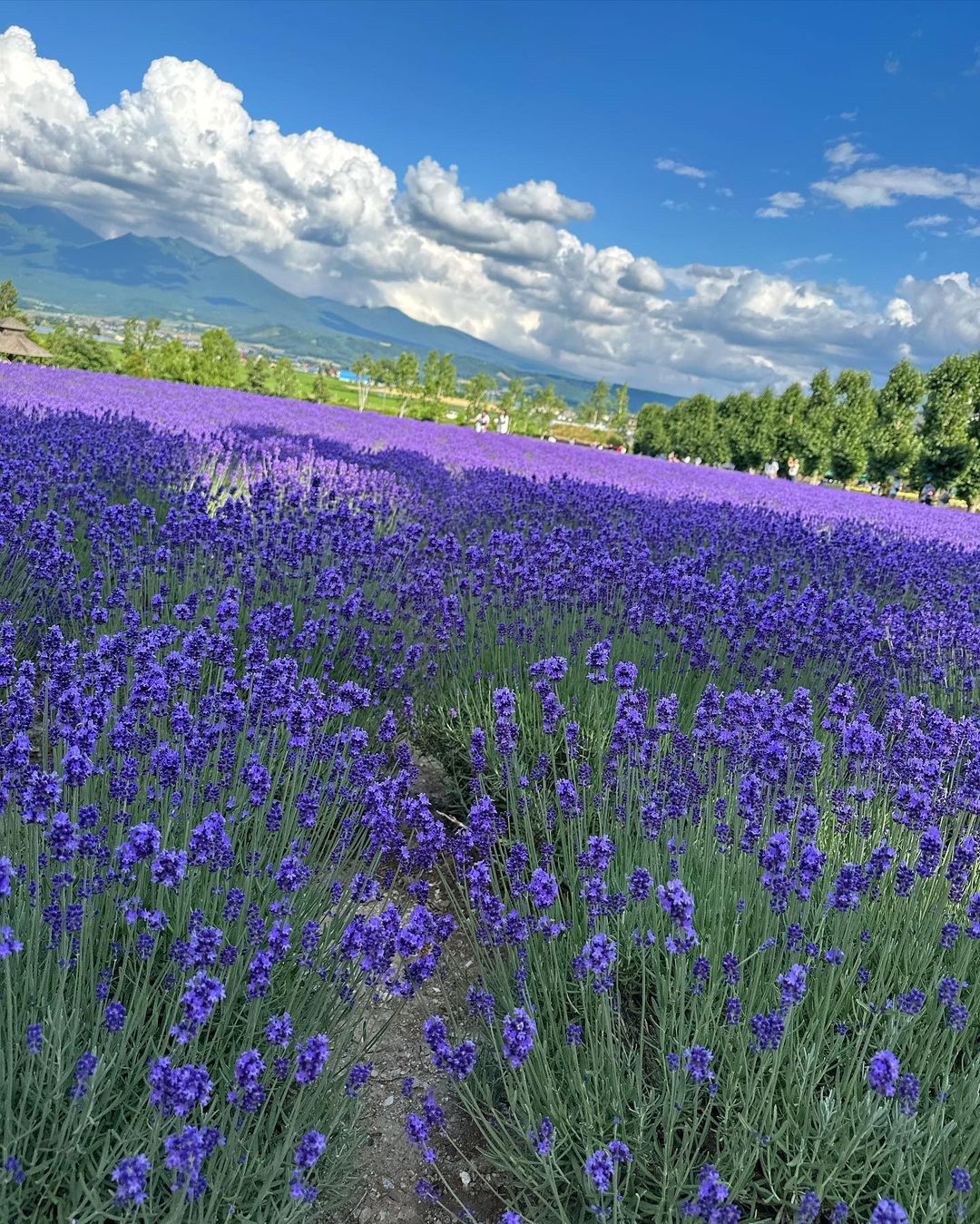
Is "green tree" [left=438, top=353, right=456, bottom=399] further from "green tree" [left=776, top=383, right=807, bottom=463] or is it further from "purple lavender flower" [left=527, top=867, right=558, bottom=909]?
"purple lavender flower" [left=527, top=867, right=558, bottom=909]

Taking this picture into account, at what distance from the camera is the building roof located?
35938mm

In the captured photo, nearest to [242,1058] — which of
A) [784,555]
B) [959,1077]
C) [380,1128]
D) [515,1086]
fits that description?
[515,1086]

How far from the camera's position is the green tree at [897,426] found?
3756 centimetres

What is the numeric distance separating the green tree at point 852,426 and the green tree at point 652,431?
2048 centimetres

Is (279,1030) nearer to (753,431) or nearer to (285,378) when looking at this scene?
(753,431)

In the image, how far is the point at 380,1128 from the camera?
2.19 metres

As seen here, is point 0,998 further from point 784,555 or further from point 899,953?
point 784,555

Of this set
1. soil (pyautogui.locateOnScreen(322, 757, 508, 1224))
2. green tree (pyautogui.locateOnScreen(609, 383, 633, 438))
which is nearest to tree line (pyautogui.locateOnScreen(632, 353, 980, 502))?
green tree (pyautogui.locateOnScreen(609, 383, 633, 438))

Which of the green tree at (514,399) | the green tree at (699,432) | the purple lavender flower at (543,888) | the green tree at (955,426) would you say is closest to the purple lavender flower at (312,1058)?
the purple lavender flower at (543,888)

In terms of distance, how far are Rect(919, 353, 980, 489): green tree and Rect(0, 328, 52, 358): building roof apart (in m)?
39.9

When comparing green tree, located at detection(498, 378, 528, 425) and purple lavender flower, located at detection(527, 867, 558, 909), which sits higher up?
green tree, located at detection(498, 378, 528, 425)

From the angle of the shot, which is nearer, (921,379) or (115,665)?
(115,665)

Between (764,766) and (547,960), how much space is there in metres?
0.91

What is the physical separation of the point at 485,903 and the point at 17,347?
4298 centimetres
